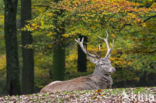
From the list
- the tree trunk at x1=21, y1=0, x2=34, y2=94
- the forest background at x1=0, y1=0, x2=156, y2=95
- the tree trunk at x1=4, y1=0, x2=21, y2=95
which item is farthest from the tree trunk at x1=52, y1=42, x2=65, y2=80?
the tree trunk at x1=4, y1=0, x2=21, y2=95

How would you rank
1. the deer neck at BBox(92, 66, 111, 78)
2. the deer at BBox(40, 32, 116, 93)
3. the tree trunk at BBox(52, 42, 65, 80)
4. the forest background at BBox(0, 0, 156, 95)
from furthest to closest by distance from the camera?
the tree trunk at BBox(52, 42, 65, 80)
the forest background at BBox(0, 0, 156, 95)
the deer neck at BBox(92, 66, 111, 78)
the deer at BBox(40, 32, 116, 93)

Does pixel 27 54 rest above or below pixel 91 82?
above

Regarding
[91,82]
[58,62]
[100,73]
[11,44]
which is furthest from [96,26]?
[11,44]

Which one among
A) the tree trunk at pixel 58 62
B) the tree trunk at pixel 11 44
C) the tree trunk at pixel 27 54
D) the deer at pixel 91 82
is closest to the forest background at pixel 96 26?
the tree trunk at pixel 58 62

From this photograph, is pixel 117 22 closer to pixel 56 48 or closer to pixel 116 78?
pixel 56 48

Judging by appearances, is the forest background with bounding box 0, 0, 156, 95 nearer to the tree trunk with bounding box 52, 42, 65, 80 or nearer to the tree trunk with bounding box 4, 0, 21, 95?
the tree trunk with bounding box 52, 42, 65, 80

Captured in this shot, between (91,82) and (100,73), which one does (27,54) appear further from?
(91,82)

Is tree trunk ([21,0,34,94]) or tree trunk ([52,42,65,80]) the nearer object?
tree trunk ([21,0,34,94])

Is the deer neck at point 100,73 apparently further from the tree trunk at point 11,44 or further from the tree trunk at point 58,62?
the tree trunk at point 58,62

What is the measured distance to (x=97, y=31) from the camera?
13539 millimetres

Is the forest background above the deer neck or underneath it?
above

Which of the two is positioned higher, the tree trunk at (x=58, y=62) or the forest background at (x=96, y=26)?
the forest background at (x=96, y=26)

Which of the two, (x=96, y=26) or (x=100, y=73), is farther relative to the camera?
(x=96, y=26)

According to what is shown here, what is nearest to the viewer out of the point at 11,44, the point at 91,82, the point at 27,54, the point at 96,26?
the point at 91,82
